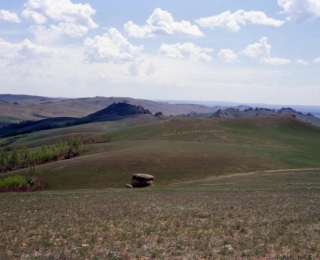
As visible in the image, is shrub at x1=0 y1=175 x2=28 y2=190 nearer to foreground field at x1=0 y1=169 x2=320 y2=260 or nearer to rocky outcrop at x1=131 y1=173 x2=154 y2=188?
rocky outcrop at x1=131 y1=173 x2=154 y2=188

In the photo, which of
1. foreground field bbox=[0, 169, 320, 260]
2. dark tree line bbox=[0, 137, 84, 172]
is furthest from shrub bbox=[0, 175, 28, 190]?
foreground field bbox=[0, 169, 320, 260]

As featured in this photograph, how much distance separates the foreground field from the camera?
48.5 feet

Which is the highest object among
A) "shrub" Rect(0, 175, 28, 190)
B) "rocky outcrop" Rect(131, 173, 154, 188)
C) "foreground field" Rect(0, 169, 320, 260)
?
"foreground field" Rect(0, 169, 320, 260)

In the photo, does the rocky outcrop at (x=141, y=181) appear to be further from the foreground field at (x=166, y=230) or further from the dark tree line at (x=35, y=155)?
the dark tree line at (x=35, y=155)

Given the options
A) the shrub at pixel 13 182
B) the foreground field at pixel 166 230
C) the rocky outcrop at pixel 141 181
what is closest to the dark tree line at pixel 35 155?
the shrub at pixel 13 182

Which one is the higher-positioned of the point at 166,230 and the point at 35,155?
the point at 166,230

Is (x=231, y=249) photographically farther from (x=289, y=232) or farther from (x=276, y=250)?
(x=289, y=232)

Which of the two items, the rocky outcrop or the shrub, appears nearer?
the rocky outcrop

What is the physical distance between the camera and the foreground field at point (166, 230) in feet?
48.5

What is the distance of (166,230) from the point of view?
18.3 m

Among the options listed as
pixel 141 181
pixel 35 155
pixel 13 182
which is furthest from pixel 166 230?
A: pixel 35 155

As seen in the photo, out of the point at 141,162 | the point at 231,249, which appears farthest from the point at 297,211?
the point at 141,162

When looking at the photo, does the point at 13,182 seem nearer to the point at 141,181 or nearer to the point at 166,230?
the point at 141,181

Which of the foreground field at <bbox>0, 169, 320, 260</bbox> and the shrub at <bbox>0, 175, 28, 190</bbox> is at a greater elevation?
the foreground field at <bbox>0, 169, 320, 260</bbox>
